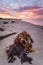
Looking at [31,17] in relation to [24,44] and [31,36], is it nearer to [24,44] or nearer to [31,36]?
[31,36]

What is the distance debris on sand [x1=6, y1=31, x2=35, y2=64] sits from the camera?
1.53 m

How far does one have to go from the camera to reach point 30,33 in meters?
1.72

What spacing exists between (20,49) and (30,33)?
232 mm

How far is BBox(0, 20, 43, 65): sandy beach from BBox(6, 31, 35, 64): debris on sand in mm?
33

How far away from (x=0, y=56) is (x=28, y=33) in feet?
1.18

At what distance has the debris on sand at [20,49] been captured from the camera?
5.01ft

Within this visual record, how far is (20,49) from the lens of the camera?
5.12ft

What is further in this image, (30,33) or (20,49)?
(30,33)

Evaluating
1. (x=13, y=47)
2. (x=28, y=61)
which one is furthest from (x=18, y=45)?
(x=28, y=61)

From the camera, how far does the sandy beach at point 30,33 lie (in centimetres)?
153

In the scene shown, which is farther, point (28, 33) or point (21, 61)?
point (28, 33)

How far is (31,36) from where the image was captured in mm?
1718

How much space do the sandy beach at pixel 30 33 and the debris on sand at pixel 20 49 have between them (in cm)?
3

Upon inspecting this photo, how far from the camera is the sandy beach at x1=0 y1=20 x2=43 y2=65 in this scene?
60.1 inches
